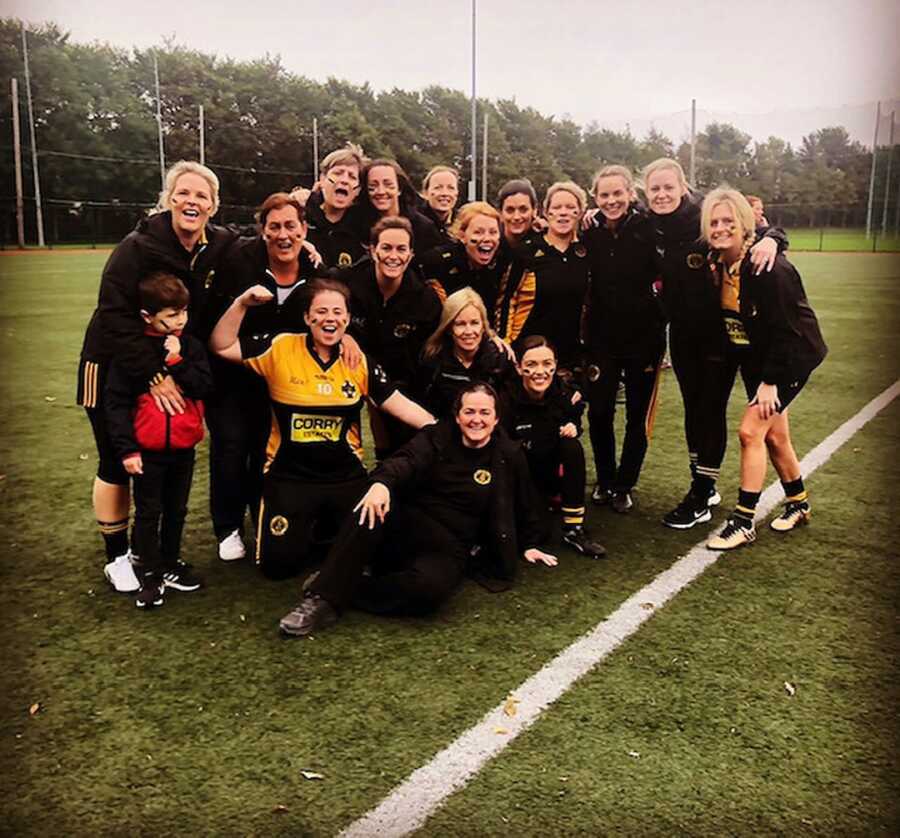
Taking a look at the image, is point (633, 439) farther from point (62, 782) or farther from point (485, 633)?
point (62, 782)

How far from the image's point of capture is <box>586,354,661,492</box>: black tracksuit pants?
4832mm

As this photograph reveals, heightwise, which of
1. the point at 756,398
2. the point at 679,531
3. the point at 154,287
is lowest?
the point at 679,531

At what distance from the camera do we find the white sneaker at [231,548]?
4.19 meters

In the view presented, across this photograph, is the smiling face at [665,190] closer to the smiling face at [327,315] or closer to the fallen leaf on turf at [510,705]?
the smiling face at [327,315]

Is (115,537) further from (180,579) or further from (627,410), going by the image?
(627,410)

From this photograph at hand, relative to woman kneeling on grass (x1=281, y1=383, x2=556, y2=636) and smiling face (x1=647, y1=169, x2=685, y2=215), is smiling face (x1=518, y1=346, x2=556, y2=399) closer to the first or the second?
woman kneeling on grass (x1=281, y1=383, x2=556, y2=636)

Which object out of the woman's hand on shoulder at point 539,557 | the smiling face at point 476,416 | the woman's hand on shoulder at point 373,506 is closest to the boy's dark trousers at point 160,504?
the woman's hand on shoulder at point 373,506

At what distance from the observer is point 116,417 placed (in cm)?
352

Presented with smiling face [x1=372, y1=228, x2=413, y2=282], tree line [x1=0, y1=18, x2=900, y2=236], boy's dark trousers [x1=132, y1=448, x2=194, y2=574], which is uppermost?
tree line [x1=0, y1=18, x2=900, y2=236]

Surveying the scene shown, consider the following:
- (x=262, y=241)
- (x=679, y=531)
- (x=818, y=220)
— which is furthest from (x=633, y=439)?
(x=818, y=220)

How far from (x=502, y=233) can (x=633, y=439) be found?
1.35 meters

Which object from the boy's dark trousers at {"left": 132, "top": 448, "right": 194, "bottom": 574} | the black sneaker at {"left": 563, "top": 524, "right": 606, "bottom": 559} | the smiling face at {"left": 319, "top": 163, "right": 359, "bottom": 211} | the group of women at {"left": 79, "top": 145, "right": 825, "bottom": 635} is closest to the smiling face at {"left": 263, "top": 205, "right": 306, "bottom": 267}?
the group of women at {"left": 79, "top": 145, "right": 825, "bottom": 635}

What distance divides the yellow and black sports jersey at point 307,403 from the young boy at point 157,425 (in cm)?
34

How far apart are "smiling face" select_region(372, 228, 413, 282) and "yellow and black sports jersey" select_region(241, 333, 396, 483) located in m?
0.48
